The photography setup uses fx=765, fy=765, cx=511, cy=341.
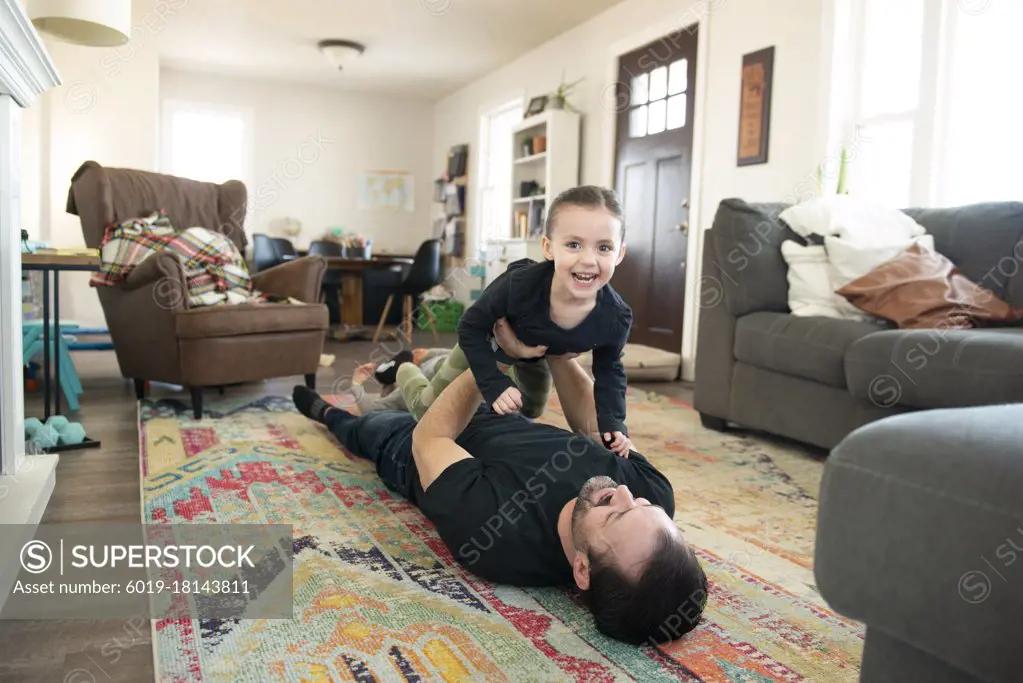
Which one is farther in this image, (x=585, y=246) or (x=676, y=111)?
(x=676, y=111)

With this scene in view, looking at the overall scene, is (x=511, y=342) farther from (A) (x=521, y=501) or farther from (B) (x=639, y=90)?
(B) (x=639, y=90)

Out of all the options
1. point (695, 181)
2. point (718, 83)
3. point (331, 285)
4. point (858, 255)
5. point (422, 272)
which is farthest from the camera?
point (331, 285)

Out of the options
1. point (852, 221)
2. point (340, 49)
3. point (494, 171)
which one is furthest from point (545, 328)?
point (494, 171)

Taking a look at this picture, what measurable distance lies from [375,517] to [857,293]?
1926mm

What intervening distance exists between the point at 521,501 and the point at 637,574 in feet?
1.04

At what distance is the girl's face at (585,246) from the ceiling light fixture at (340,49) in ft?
19.9

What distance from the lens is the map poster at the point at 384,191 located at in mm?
9297

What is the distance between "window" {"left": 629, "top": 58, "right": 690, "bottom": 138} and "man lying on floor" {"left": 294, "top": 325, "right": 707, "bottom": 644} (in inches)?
141

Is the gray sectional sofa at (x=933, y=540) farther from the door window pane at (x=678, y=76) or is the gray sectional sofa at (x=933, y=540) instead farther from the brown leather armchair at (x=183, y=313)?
the door window pane at (x=678, y=76)

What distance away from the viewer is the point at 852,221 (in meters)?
3.05

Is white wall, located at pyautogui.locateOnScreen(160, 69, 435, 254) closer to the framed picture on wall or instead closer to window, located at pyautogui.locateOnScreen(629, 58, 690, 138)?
window, located at pyautogui.locateOnScreen(629, 58, 690, 138)

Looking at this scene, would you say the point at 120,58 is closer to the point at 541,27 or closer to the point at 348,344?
the point at 348,344

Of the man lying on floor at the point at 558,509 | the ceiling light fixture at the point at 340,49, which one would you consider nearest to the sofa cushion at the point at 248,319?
the man lying on floor at the point at 558,509

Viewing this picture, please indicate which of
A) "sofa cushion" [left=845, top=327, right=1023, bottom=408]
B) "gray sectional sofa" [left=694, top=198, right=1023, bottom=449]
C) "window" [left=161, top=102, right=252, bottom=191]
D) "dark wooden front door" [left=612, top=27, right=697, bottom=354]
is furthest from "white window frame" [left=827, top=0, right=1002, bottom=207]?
"window" [left=161, top=102, right=252, bottom=191]
